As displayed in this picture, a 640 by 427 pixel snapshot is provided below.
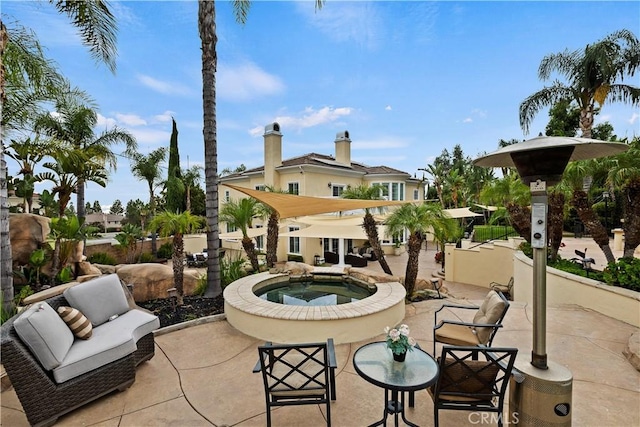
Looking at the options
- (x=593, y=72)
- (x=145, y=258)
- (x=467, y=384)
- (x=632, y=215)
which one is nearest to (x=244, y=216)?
(x=467, y=384)

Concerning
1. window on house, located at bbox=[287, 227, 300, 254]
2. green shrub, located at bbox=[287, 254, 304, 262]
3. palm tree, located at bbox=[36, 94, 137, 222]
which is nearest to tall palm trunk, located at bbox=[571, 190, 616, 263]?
green shrub, located at bbox=[287, 254, 304, 262]

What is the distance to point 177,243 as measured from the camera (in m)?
6.90

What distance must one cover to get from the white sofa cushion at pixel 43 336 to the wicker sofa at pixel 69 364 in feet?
0.03

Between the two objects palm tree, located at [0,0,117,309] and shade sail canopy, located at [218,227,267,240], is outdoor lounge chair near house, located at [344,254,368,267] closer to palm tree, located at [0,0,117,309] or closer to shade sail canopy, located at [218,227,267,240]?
shade sail canopy, located at [218,227,267,240]

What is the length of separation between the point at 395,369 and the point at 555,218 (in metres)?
8.40

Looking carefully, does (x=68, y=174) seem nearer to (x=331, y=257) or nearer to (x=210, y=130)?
(x=210, y=130)

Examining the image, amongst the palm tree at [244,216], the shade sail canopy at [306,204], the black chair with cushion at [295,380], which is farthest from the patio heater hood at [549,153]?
the palm tree at [244,216]

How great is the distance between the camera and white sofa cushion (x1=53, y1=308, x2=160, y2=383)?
10.4 feet

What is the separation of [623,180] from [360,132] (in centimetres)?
1528

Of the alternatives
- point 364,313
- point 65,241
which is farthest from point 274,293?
point 65,241

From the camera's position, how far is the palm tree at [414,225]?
318 inches

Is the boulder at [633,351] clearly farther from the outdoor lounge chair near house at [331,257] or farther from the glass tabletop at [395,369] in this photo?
the outdoor lounge chair near house at [331,257]

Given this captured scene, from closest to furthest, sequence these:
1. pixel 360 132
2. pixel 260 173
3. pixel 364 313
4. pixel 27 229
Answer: pixel 364 313
pixel 27 229
pixel 260 173
pixel 360 132

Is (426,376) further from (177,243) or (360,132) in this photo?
(360,132)
